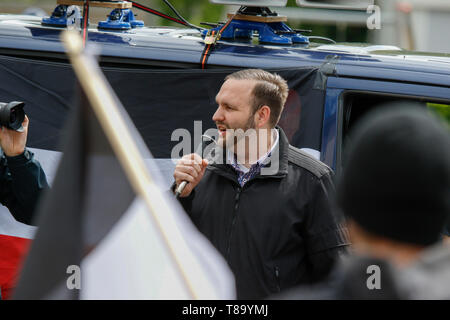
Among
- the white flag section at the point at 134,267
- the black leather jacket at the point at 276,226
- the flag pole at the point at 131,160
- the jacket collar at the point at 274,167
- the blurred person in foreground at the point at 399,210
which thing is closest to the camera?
the blurred person in foreground at the point at 399,210

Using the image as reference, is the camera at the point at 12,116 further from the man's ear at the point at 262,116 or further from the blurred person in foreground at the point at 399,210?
the blurred person in foreground at the point at 399,210

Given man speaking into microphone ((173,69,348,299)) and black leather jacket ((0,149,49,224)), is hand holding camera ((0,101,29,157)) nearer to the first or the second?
black leather jacket ((0,149,49,224))

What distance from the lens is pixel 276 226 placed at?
295cm

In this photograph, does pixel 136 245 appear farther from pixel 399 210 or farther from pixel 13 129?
pixel 13 129

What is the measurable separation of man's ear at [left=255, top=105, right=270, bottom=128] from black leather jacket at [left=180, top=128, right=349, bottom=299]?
203 mm

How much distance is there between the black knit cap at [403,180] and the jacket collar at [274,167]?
1618 mm

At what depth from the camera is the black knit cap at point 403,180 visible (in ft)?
4.48

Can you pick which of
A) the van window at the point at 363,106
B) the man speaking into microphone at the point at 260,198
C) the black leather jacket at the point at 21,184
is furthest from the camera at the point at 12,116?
the van window at the point at 363,106

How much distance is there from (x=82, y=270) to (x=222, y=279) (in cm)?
33

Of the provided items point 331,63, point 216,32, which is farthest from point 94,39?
point 331,63

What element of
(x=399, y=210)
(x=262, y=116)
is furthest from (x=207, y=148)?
(x=399, y=210)

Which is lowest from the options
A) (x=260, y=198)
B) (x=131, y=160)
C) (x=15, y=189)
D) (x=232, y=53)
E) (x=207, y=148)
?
(x=131, y=160)

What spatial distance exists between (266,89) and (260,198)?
1.69ft

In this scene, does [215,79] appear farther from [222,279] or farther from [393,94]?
[222,279]
